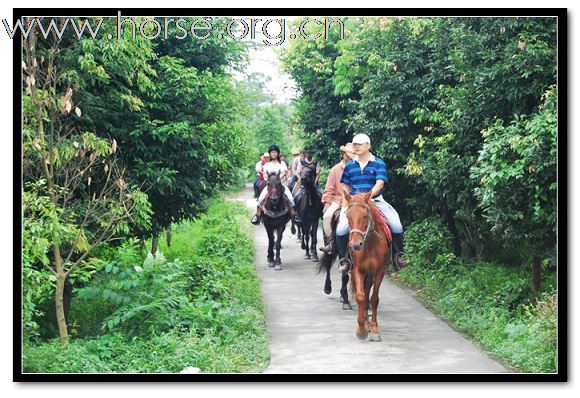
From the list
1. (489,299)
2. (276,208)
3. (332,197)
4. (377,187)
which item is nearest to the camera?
(377,187)

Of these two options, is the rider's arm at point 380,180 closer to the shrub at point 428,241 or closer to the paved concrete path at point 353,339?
the paved concrete path at point 353,339

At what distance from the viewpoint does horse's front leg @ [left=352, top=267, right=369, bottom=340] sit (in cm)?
1150

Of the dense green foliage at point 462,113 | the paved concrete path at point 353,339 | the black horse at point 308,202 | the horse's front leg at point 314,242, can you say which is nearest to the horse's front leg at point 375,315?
the paved concrete path at point 353,339

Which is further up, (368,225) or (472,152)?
(472,152)

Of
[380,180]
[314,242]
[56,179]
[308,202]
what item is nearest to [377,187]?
[380,180]

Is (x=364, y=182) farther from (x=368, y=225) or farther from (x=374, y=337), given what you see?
(x=374, y=337)

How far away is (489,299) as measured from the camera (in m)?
13.4

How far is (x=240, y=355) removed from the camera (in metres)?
10.4

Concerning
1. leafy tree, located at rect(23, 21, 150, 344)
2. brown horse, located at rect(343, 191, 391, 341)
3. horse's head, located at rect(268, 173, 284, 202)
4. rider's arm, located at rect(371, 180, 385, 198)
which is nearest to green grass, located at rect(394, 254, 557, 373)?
brown horse, located at rect(343, 191, 391, 341)

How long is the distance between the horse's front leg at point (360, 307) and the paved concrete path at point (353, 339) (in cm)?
15

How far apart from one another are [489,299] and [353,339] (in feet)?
9.10

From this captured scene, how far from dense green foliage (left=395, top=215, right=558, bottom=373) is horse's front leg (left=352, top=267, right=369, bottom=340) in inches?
57.2

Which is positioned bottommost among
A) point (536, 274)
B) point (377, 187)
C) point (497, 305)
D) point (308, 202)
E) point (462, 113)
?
point (497, 305)

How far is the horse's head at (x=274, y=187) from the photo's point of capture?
18469mm
